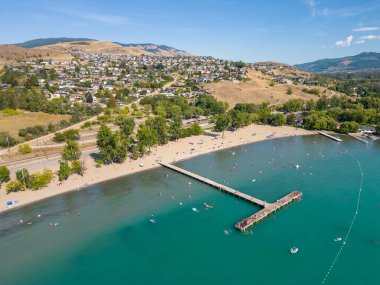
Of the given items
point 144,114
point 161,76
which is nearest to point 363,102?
point 144,114

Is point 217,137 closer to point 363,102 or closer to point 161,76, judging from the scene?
point 363,102

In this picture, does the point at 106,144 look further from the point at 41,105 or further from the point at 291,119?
the point at 291,119

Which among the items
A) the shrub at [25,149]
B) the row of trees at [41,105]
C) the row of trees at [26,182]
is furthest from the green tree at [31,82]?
the row of trees at [26,182]

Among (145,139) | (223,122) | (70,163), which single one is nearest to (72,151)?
(70,163)

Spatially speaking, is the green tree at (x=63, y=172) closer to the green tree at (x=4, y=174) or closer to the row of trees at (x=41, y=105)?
the green tree at (x=4, y=174)

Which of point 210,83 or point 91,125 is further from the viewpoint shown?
point 210,83

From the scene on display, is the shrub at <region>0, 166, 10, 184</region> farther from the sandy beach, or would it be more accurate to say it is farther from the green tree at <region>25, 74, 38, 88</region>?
the green tree at <region>25, 74, 38, 88</region>
